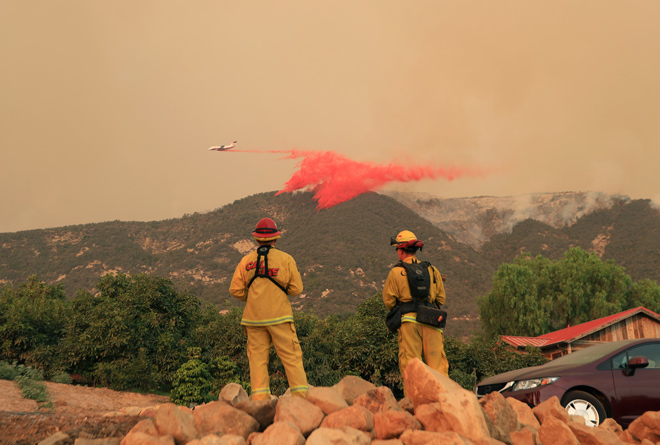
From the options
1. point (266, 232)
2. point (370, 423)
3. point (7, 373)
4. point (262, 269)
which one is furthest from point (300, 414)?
point (7, 373)

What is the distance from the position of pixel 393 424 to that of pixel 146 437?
189cm

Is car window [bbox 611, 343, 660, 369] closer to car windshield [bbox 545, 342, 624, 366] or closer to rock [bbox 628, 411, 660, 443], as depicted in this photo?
car windshield [bbox 545, 342, 624, 366]

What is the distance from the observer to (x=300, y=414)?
4457mm

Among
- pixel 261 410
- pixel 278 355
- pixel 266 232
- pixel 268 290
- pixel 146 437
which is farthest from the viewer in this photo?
pixel 266 232

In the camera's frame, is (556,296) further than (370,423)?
Yes

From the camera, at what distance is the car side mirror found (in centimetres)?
678

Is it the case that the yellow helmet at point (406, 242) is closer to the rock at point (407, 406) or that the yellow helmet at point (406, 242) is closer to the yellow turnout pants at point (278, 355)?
the yellow turnout pants at point (278, 355)

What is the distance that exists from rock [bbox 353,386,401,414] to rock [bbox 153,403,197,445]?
4.78 feet

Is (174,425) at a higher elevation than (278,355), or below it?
below

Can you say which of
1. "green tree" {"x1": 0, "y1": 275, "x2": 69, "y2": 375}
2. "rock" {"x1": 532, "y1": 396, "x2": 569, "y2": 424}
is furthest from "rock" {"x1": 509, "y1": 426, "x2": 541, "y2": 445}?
"green tree" {"x1": 0, "y1": 275, "x2": 69, "y2": 375}

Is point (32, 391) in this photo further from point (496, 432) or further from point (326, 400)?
point (496, 432)

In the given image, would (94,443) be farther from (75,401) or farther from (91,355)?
(91,355)

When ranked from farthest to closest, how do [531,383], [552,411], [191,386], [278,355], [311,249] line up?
[311,249] < [191,386] < [531,383] < [278,355] < [552,411]

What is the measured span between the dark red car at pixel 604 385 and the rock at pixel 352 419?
3454 mm
